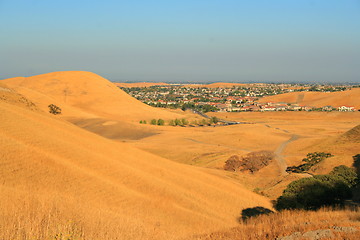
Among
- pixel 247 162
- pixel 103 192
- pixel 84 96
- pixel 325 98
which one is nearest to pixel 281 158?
pixel 247 162

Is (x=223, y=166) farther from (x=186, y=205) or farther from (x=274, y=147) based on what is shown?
(x=186, y=205)

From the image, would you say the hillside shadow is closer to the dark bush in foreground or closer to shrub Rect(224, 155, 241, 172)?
the dark bush in foreground

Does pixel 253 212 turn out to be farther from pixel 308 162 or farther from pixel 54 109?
pixel 54 109

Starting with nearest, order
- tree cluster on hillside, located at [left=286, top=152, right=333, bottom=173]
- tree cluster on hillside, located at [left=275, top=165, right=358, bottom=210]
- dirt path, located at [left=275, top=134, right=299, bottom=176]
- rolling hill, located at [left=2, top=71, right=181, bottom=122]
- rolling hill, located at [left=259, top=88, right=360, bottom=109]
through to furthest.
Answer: tree cluster on hillside, located at [left=275, top=165, right=358, bottom=210]
tree cluster on hillside, located at [left=286, top=152, right=333, bottom=173]
dirt path, located at [left=275, top=134, right=299, bottom=176]
rolling hill, located at [left=2, top=71, right=181, bottom=122]
rolling hill, located at [left=259, top=88, right=360, bottom=109]

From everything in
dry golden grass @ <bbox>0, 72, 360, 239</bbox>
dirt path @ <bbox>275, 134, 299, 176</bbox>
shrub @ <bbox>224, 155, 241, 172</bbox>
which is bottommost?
dirt path @ <bbox>275, 134, 299, 176</bbox>

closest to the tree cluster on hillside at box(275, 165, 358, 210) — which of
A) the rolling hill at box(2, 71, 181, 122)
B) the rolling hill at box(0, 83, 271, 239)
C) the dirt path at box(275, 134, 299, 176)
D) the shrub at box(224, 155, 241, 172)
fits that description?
the rolling hill at box(0, 83, 271, 239)

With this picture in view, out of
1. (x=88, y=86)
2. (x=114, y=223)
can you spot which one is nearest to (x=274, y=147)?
(x=114, y=223)
